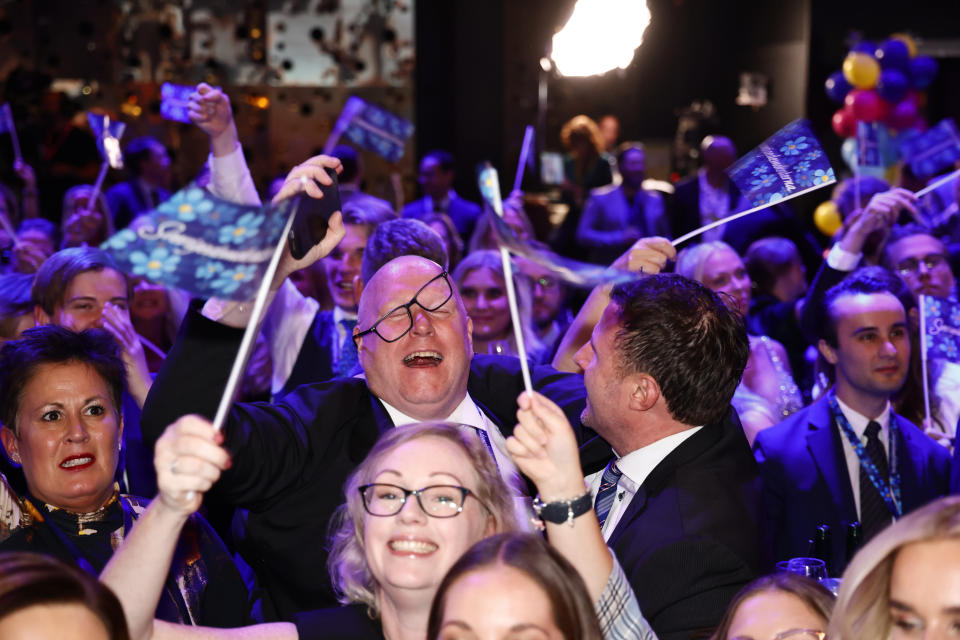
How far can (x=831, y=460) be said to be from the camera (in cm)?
373

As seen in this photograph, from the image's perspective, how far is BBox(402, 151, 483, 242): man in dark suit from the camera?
26.3ft

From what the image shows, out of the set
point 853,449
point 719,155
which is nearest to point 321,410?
point 853,449

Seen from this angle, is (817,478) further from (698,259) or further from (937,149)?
(937,149)

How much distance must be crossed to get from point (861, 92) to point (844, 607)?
28.5 feet

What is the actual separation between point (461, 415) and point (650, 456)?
1.74 feet

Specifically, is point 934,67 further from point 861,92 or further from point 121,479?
point 121,479

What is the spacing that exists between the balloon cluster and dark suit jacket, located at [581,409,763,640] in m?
7.68

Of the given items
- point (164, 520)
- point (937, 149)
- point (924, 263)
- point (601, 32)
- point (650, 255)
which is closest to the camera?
point (164, 520)

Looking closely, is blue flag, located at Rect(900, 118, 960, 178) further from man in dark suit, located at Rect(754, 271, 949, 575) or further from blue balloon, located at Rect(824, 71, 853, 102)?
blue balloon, located at Rect(824, 71, 853, 102)

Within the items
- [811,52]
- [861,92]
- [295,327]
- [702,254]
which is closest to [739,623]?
[295,327]

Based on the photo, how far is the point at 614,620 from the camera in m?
2.08

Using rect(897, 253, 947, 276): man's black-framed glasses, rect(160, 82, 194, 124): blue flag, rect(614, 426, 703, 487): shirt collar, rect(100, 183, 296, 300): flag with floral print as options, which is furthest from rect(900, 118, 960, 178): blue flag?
rect(100, 183, 296, 300): flag with floral print

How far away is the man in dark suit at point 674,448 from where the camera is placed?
2469 mm

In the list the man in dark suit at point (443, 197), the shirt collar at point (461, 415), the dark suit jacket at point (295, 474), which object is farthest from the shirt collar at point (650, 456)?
the man in dark suit at point (443, 197)
